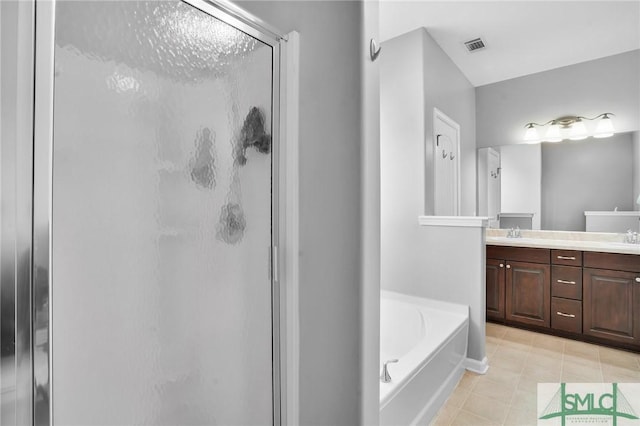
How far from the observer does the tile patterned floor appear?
1980mm

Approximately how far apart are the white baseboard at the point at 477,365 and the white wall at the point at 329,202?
175 cm

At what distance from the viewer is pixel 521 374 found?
8.05 ft

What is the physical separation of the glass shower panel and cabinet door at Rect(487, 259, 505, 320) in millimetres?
3308

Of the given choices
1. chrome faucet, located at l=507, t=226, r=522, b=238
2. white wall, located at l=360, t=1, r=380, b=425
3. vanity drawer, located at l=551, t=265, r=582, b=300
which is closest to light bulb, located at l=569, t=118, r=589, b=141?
chrome faucet, located at l=507, t=226, r=522, b=238

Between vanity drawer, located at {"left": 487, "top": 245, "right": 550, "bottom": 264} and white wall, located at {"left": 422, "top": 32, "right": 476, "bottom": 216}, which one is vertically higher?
white wall, located at {"left": 422, "top": 32, "right": 476, "bottom": 216}

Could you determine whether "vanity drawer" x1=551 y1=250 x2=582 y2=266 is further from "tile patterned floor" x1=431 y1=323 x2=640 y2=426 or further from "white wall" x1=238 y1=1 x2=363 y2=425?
"white wall" x1=238 y1=1 x2=363 y2=425

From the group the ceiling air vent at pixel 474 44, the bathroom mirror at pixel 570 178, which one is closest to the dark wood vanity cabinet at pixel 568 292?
the bathroom mirror at pixel 570 178

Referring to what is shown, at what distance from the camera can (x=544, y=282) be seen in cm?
323

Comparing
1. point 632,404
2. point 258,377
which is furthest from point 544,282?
point 258,377

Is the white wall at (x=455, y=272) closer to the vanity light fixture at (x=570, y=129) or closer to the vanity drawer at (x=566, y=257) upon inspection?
the vanity drawer at (x=566, y=257)

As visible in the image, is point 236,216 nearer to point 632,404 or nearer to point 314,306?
point 314,306

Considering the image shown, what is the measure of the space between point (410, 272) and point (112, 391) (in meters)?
2.66

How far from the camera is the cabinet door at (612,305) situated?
110 inches

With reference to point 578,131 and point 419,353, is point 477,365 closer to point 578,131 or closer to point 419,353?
point 419,353
